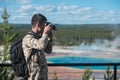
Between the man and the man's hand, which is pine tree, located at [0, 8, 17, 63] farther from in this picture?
the man's hand

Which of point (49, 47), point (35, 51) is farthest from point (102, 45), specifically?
point (35, 51)

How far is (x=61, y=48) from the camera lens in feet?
175

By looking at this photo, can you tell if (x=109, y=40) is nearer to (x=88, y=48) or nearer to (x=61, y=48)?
(x=88, y=48)

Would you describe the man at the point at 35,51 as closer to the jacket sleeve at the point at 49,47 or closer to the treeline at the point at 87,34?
the jacket sleeve at the point at 49,47

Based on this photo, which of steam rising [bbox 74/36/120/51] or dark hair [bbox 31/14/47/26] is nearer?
dark hair [bbox 31/14/47/26]

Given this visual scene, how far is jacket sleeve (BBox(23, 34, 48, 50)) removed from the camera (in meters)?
3.28

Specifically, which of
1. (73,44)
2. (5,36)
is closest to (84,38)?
(73,44)

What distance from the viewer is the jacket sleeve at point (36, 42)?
10.8 ft

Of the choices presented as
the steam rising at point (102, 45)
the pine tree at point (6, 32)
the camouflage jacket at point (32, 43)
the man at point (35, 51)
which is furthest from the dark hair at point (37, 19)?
the steam rising at point (102, 45)

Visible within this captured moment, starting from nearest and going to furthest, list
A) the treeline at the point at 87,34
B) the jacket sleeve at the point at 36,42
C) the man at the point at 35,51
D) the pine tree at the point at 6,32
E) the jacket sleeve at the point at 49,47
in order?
the jacket sleeve at the point at 36,42
the man at the point at 35,51
the jacket sleeve at the point at 49,47
the pine tree at the point at 6,32
the treeline at the point at 87,34

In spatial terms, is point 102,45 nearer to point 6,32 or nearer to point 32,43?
point 6,32

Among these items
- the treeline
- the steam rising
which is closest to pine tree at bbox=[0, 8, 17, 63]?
the treeline

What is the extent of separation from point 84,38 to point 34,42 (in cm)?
5319

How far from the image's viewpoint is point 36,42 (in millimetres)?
3340
